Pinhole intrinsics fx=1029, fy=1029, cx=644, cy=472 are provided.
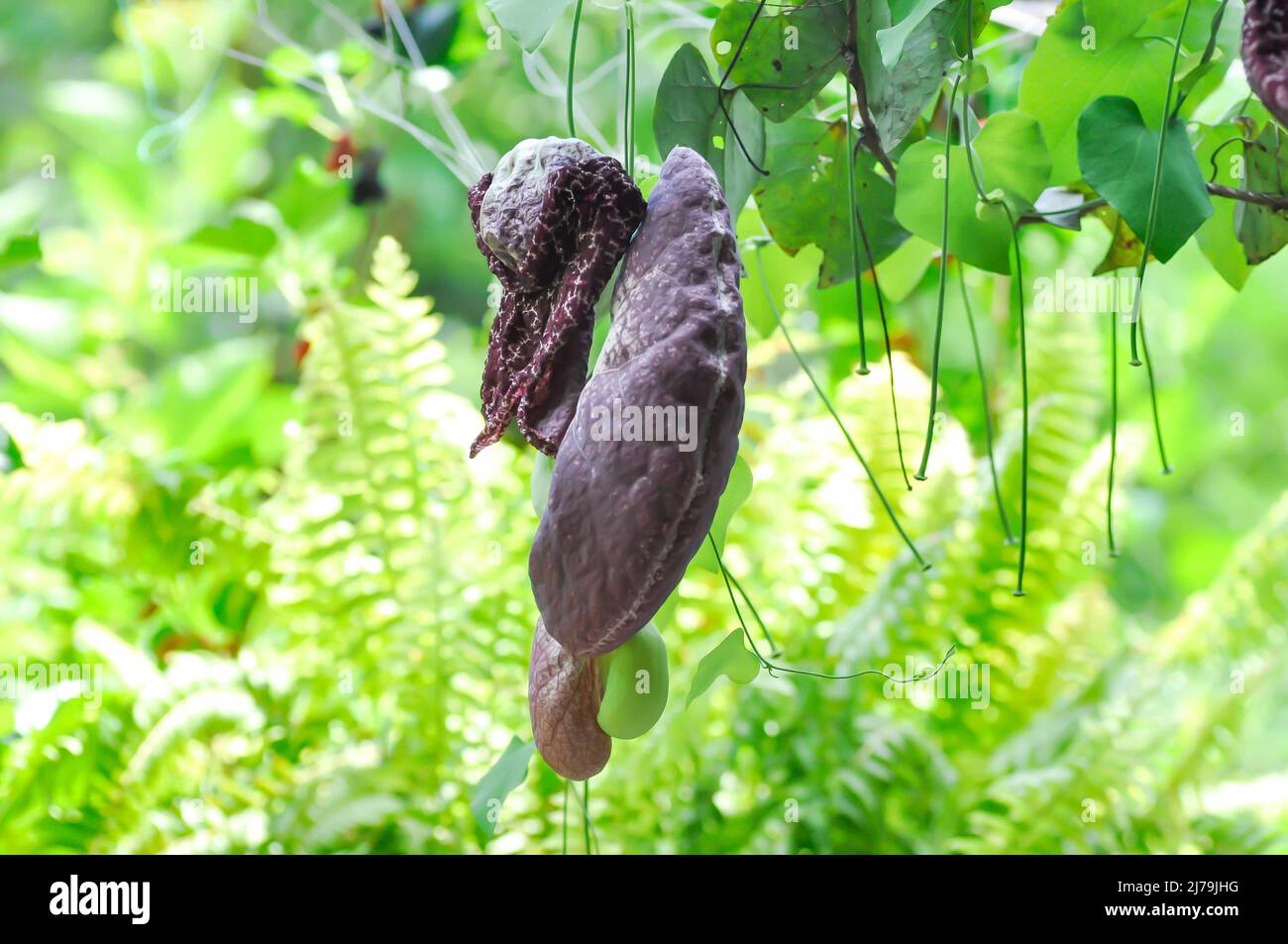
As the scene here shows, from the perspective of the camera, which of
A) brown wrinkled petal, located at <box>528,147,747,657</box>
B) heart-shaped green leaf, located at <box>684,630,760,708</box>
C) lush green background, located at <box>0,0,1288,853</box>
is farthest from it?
lush green background, located at <box>0,0,1288,853</box>

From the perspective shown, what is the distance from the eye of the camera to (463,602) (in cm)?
85

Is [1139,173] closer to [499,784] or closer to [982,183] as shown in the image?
[982,183]

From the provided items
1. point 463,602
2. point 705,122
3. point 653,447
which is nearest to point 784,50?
point 705,122

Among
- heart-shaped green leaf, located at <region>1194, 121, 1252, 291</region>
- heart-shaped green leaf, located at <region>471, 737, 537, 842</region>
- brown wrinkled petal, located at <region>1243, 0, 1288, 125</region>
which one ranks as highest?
heart-shaped green leaf, located at <region>1194, 121, 1252, 291</region>

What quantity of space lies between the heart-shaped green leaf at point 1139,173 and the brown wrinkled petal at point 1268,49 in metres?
0.06

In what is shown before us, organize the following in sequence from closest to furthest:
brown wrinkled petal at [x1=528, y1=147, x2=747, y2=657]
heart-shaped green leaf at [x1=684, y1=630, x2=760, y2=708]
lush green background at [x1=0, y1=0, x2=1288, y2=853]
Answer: brown wrinkled petal at [x1=528, y1=147, x2=747, y2=657] → heart-shaped green leaf at [x1=684, y1=630, x2=760, y2=708] → lush green background at [x1=0, y1=0, x2=1288, y2=853]

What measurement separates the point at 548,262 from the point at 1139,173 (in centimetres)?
16

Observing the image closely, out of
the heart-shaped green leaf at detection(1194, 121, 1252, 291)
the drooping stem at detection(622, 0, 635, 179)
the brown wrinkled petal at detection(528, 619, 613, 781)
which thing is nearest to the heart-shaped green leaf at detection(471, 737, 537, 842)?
the brown wrinkled petal at detection(528, 619, 613, 781)

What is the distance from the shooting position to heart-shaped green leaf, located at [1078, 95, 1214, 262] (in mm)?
271

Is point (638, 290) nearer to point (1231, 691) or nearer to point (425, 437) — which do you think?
point (425, 437)

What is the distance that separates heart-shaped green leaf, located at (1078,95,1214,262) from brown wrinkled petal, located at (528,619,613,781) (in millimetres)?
186

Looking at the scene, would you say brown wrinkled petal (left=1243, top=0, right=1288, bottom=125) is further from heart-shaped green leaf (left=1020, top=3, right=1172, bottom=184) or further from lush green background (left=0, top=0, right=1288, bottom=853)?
lush green background (left=0, top=0, right=1288, bottom=853)

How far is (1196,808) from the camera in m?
0.87
